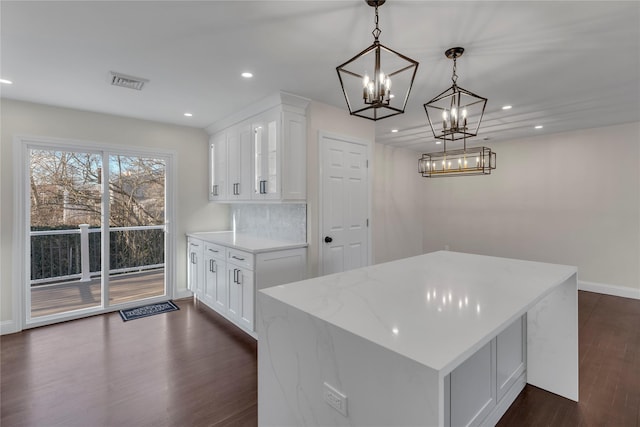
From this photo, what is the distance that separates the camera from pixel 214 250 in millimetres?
3834

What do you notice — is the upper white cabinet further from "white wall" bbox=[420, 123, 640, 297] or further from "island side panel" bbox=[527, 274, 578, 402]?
"white wall" bbox=[420, 123, 640, 297]

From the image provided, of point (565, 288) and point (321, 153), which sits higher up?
point (321, 153)

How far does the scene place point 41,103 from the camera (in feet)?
11.5

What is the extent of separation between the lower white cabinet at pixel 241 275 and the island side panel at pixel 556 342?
2.17 meters

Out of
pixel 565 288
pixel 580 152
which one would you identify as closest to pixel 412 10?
pixel 565 288

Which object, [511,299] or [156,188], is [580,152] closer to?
[511,299]

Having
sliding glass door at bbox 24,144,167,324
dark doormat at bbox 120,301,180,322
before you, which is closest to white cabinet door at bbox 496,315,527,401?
dark doormat at bbox 120,301,180,322

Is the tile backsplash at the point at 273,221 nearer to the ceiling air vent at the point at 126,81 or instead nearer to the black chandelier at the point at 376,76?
the black chandelier at the point at 376,76

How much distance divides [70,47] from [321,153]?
2.32 m

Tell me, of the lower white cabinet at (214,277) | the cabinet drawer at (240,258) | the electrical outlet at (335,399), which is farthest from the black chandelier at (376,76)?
the lower white cabinet at (214,277)

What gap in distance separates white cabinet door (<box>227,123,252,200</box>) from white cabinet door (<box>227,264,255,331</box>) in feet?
3.15

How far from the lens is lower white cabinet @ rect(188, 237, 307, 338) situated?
3.14m

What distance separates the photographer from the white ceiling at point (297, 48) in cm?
186

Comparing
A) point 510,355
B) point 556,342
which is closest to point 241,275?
point 510,355
